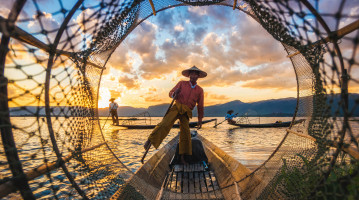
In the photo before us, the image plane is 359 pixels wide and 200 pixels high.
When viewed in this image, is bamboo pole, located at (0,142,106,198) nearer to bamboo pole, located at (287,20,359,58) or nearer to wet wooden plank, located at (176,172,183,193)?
wet wooden plank, located at (176,172,183,193)

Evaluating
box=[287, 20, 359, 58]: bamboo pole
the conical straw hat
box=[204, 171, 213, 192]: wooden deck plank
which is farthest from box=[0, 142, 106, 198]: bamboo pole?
→ the conical straw hat

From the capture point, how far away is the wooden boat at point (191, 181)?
8.27 ft

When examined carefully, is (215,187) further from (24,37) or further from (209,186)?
(24,37)

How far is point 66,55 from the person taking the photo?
1907 millimetres

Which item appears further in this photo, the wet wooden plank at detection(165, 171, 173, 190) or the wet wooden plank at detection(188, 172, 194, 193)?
the wet wooden plank at detection(165, 171, 173, 190)

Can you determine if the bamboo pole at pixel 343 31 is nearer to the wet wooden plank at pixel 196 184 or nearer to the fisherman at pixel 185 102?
the wet wooden plank at pixel 196 184

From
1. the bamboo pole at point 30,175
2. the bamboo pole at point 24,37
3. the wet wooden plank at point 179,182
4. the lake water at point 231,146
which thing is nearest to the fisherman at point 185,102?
the wet wooden plank at point 179,182

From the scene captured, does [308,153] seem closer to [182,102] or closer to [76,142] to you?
[182,102]

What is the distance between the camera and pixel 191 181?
342cm

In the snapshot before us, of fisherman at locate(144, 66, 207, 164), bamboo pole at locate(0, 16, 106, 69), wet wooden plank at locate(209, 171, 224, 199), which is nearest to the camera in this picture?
bamboo pole at locate(0, 16, 106, 69)

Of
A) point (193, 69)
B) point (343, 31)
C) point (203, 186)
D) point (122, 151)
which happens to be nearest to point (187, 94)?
point (193, 69)

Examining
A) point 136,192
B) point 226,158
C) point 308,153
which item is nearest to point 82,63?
point 136,192

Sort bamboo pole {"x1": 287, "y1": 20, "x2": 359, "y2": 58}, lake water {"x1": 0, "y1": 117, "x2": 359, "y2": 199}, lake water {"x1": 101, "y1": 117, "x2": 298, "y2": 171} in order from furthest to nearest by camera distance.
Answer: lake water {"x1": 101, "y1": 117, "x2": 298, "y2": 171}, lake water {"x1": 0, "y1": 117, "x2": 359, "y2": 199}, bamboo pole {"x1": 287, "y1": 20, "x2": 359, "y2": 58}

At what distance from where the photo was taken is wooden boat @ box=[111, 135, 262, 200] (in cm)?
252
